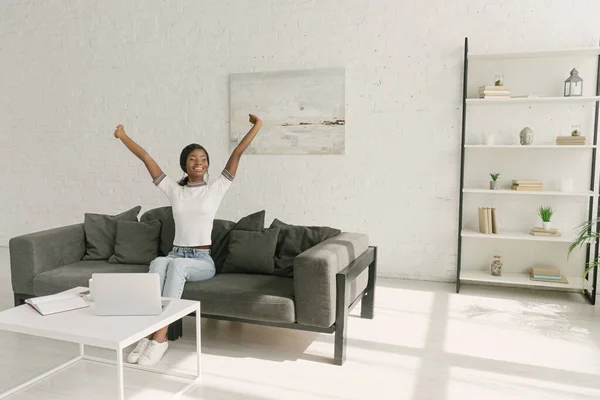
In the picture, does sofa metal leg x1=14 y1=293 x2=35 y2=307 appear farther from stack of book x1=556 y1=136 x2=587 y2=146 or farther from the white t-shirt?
stack of book x1=556 y1=136 x2=587 y2=146

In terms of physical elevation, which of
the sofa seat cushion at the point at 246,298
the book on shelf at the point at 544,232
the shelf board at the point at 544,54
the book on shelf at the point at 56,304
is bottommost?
the sofa seat cushion at the point at 246,298

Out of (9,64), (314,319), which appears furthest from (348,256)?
(9,64)

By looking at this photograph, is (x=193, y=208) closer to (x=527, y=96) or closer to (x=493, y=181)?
(x=493, y=181)

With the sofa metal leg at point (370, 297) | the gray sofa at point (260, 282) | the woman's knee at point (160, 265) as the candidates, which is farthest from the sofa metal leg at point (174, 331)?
the sofa metal leg at point (370, 297)

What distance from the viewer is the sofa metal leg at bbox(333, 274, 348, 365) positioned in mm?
2877

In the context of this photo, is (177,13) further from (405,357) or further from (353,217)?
(405,357)

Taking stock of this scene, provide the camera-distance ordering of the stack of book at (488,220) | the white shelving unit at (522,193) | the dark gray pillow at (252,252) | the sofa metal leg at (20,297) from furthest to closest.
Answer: the stack of book at (488,220) → the white shelving unit at (522,193) → the sofa metal leg at (20,297) → the dark gray pillow at (252,252)

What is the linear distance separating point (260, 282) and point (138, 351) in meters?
0.80

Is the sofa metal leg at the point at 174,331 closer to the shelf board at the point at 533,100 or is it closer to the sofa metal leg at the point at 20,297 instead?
the sofa metal leg at the point at 20,297

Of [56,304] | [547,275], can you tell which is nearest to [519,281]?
[547,275]

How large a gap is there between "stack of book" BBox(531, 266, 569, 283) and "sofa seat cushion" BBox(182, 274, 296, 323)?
7.53 feet

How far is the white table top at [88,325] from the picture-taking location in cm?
219

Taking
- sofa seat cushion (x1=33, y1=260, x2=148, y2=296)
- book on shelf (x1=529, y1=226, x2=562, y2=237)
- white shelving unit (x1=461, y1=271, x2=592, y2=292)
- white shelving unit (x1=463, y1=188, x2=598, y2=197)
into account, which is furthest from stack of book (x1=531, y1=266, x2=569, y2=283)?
sofa seat cushion (x1=33, y1=260, x2=148, y2=296)

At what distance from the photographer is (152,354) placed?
284 centimetres
